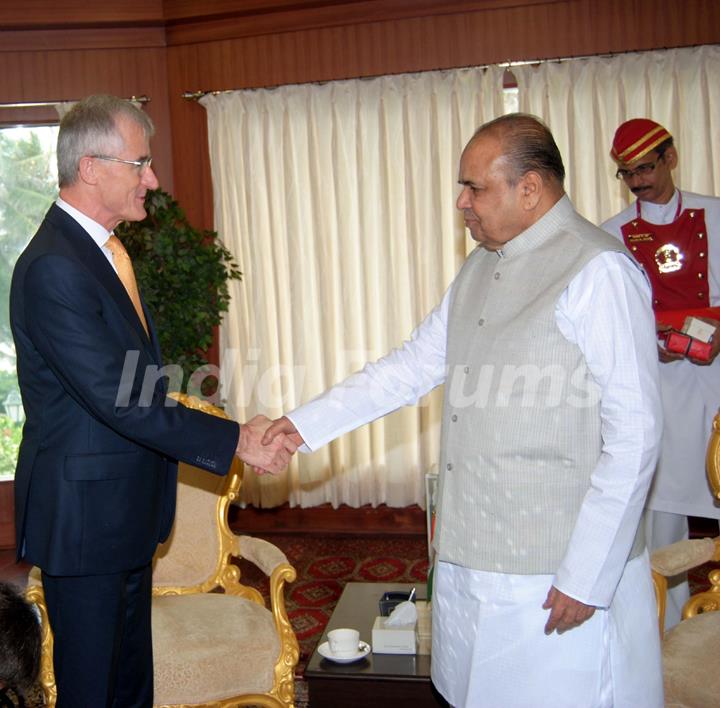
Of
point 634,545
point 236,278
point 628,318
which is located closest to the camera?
point 628,318

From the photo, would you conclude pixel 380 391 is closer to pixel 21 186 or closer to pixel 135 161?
pixel 135 161

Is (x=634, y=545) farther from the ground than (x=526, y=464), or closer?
closer

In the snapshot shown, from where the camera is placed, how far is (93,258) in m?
2.21

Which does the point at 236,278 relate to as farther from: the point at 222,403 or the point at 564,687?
the point at 564,687

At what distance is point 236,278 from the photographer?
503cm

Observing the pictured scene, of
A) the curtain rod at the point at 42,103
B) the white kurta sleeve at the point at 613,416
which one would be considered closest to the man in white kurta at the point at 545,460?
the white kurta sleeve at the point at 613,416

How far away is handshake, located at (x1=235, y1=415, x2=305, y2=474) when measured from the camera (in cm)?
255

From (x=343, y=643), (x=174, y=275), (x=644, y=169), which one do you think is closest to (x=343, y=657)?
(x=343, y=643)

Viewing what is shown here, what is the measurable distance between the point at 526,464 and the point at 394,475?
3.57 meters

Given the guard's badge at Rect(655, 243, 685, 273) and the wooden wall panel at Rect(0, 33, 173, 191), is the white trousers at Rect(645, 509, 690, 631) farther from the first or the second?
the wooden wall panel at Rect(0, 33, 173, 191)

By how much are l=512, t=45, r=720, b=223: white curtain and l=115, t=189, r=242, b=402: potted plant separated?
1.96 metres

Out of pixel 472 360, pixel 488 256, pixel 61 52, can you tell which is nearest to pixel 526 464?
pixel 472 360

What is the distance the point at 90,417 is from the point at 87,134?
702mm

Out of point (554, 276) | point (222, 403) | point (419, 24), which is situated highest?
point (419, 24)
